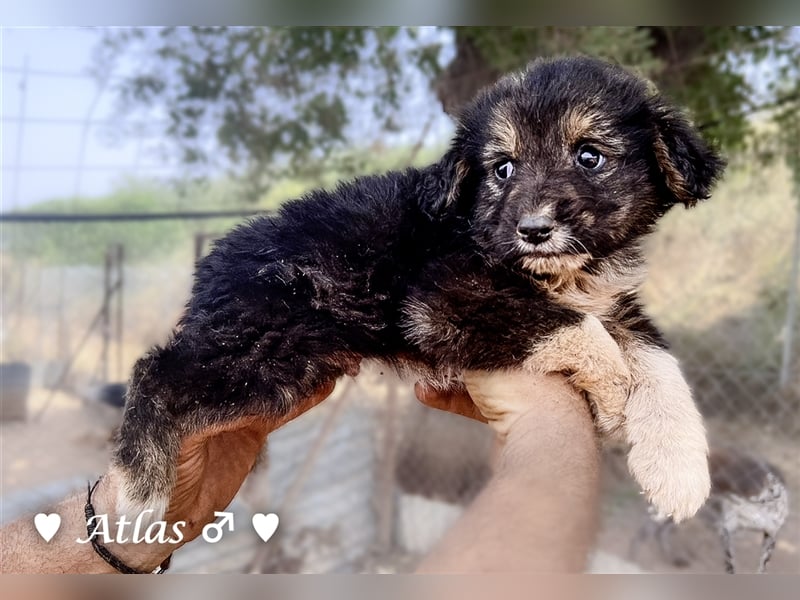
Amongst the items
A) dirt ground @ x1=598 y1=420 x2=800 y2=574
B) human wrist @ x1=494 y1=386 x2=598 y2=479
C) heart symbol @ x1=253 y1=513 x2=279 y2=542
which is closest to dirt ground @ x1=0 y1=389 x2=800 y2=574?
dirt ground @ x1=598 y1=420 x2=800 y2=574

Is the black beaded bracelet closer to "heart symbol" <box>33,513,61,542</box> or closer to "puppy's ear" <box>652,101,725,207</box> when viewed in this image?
"heart symbol" <box>33,513,61,542</box>

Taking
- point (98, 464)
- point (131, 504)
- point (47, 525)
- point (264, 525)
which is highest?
point (131, 504)

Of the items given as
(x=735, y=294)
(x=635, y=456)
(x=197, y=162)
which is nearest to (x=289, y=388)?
(x=635, y=456)

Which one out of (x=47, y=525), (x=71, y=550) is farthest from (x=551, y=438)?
(x=47, y=525)

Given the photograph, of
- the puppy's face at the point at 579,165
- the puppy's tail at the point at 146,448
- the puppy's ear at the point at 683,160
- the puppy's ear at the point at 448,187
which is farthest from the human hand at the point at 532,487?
the puppy's tail at the point at 146,448

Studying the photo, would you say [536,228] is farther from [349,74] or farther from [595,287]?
[349,74]
